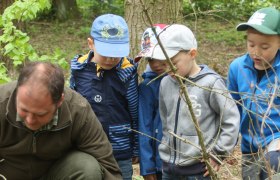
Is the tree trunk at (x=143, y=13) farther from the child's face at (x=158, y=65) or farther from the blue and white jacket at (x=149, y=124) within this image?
the child's face at (x=158, y=65)

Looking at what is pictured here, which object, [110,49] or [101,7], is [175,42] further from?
[101,7]

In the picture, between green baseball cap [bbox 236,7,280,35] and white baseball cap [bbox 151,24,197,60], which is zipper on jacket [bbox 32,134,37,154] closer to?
white baseball cap [bbox 151,24,197,60]

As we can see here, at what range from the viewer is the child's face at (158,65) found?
315 centimetres

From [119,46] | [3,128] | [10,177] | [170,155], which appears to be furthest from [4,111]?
[170,155]

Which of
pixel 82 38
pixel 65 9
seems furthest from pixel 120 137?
pixel 65 9

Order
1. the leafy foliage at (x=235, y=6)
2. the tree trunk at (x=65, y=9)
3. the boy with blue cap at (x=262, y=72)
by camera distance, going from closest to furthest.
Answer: the boy with blue cap at (x=262, y=72) < the leafy foliage at (x=235, y=6) < the tree trunk at (x=65, y=9)

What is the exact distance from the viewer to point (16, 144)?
3068 mm

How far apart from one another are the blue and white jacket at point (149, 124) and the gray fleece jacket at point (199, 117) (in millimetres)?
129

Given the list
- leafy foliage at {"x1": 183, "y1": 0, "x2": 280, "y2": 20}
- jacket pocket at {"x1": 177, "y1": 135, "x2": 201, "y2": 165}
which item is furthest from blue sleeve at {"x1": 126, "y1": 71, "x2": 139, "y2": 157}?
leafy foliage at {"x1": 183, "y1": 0, "x2": 280, "y2": 20}

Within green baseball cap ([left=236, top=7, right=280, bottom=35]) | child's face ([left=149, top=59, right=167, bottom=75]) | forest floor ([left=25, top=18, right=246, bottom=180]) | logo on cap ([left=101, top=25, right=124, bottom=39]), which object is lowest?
forest floor ([left=25, top=18, right=246, bottom=180])

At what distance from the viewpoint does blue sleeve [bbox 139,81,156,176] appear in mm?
3314

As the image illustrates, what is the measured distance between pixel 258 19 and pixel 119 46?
0.88 meters

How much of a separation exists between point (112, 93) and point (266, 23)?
3.45ft

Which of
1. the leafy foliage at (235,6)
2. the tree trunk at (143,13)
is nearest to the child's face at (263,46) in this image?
the tree trunk at (143,13)
